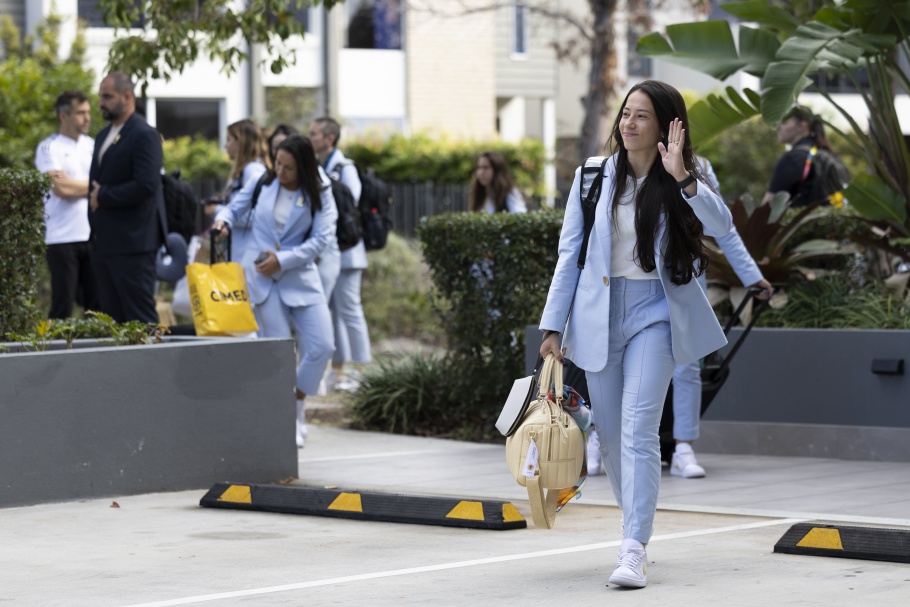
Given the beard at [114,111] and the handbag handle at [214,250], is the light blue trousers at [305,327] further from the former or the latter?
the beard at [114,111]

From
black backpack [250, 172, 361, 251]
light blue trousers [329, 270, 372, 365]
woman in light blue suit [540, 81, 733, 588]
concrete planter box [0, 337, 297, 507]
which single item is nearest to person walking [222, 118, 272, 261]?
black backpack [250, 172, 361, 251]

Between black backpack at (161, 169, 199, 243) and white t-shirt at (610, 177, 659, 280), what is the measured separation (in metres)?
6.05

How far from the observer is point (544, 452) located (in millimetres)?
6148

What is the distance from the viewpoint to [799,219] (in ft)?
35.0

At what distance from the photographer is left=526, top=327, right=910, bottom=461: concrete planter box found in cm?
970

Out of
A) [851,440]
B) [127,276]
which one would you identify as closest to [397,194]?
[127,276]

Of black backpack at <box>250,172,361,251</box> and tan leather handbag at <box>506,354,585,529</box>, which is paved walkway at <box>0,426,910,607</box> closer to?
tan leather handbag at <box>506,354,585,529</box>

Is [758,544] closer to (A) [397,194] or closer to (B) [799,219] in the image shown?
(B) [799,219]

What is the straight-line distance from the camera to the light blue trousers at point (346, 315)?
13.2 meters

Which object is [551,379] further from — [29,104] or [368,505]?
[29,104]

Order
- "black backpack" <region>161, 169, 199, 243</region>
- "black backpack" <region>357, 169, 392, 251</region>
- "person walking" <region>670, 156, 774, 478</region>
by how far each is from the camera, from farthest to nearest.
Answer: "black backpack" <region>357, 169, 392, 251</region>, "black backpack" <region>161, 169, 199, 243</region>, "person walking" <region>670, 156, 774, 478</region>

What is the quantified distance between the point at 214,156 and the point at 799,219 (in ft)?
41.5

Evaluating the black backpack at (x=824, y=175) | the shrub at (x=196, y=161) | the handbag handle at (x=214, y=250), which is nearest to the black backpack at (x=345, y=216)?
the handbag handle at (x=214, y=250)

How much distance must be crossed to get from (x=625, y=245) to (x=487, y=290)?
482cm
